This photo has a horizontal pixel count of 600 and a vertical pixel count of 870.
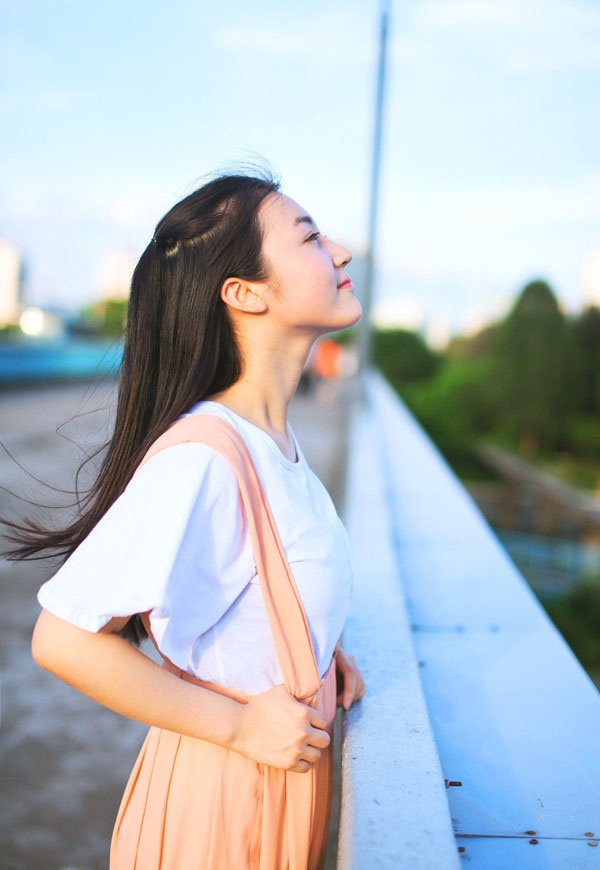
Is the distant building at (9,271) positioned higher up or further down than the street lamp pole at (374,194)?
further down

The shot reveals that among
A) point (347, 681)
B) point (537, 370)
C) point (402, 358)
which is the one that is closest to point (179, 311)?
point (347, 681)

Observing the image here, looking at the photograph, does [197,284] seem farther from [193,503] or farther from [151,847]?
[151,847]

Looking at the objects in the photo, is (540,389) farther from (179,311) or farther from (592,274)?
(179,311)

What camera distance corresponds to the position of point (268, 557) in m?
1.31

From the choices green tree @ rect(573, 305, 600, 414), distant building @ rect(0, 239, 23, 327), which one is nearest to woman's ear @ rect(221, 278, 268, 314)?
green tree @ rect(573, 305, 600, 414)

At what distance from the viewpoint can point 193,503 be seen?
1215 mm

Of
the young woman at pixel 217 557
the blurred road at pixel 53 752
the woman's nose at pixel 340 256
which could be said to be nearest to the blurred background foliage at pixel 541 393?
the blurred road at pixel 53 752

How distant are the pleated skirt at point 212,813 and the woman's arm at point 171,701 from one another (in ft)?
0.22

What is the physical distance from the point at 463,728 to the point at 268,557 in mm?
837

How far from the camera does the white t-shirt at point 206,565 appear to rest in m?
1.19


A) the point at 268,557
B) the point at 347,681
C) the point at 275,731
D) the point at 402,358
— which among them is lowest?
the point at 402,358

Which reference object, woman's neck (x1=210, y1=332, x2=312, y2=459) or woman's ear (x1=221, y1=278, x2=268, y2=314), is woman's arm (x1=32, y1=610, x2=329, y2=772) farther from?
woman's ear (x1=221, y1=278, x2=268, y2=314)

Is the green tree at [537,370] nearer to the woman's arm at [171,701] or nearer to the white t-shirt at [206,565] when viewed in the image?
the white t-shirt at [206,565]

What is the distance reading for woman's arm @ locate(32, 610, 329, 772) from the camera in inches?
47.8
